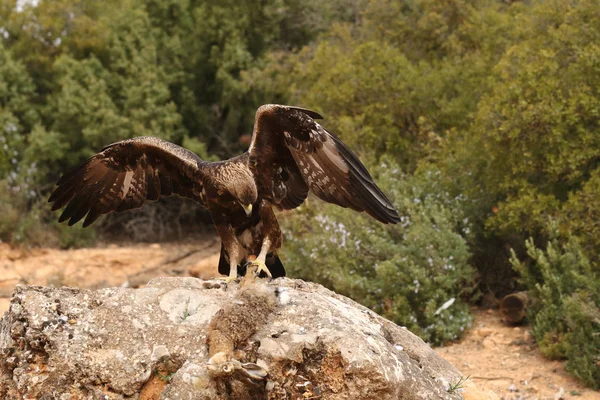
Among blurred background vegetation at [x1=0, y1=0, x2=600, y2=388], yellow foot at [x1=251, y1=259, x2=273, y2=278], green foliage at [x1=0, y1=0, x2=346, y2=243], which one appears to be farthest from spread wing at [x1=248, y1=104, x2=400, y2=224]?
green foliage at [x1=0, y1=0, x2=346, y2=243]

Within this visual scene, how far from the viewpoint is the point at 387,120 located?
13.0 metres

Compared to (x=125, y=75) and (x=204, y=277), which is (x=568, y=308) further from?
(x=125, y=75)

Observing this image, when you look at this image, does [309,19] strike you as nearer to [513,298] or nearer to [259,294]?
[513,298]

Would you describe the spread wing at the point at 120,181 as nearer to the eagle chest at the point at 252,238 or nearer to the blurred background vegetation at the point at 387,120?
the eagle chest at the point at 252,238

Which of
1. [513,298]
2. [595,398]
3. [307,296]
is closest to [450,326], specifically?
[513,298]

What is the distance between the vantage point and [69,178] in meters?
6.64

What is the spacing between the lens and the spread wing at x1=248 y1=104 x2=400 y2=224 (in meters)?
5.79

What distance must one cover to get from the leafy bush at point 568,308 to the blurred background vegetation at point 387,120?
0.09ft

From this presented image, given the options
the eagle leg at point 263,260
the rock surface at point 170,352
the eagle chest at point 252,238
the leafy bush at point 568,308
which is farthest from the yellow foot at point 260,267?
the leafy bush at point 568,308

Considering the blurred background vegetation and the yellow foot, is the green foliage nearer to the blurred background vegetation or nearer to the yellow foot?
the blurred background vegetation

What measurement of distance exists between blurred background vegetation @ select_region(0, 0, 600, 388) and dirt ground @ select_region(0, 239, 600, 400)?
10.8 inches

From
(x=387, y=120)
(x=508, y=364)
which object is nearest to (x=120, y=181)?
(x=508, y=364)

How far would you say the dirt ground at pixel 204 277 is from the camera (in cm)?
818

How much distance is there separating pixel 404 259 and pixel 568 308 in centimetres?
207
